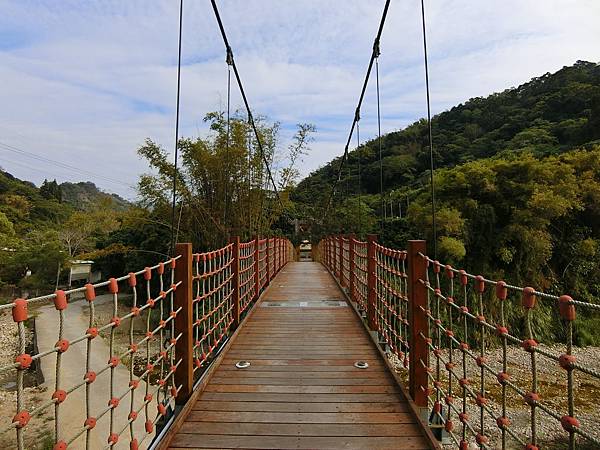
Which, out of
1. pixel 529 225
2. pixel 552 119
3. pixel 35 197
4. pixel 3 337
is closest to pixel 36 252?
pixel 3 337

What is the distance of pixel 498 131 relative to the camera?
1761 cm

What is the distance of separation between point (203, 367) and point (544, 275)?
10635 millimetres

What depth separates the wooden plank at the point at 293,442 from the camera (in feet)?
4.31

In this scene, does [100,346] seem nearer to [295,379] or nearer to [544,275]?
[295,379]

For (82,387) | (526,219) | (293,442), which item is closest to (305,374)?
(293,442)

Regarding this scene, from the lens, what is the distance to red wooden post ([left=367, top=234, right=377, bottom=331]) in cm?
273

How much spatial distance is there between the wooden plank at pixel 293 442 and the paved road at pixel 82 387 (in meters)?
1.35

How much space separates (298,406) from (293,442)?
0.27 m

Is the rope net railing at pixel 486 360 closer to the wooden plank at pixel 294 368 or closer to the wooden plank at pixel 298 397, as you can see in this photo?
the wooden plank at pixel 298 397

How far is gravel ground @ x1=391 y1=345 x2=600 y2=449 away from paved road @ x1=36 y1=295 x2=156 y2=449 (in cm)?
448

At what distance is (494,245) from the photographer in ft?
29.4

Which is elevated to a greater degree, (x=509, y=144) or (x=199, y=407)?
(x=509, y=144)

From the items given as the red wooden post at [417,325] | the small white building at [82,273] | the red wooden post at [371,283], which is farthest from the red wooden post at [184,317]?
the small white building at [82,273]

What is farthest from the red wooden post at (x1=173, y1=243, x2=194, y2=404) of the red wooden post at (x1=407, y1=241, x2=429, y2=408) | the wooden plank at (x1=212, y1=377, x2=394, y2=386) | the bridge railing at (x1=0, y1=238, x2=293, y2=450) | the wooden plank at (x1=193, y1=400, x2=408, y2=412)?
the red wooden post at (x1=407, y1=241, x2=429, y2=408)
